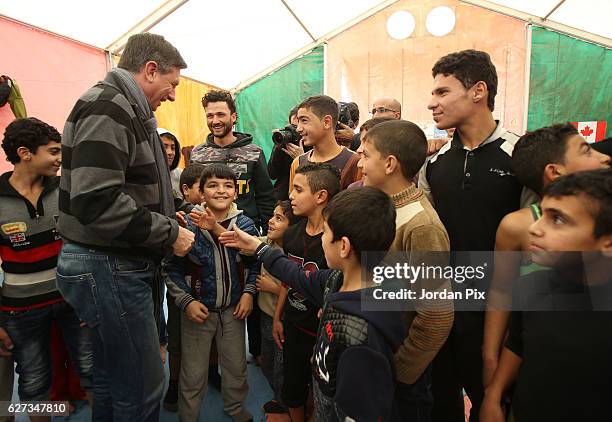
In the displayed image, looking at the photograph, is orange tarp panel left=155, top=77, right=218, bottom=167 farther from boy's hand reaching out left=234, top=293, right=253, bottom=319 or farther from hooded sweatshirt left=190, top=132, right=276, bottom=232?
boy's hand reaching out left=234, top=293, right=253, bottom=319

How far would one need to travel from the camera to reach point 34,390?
63.2 inches

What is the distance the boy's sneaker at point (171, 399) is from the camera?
75.7 inches

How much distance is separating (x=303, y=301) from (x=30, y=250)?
118 centimetres

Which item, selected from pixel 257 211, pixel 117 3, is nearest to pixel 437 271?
pixel 257 211

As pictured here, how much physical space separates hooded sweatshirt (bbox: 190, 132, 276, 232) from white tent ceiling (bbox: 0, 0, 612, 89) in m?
2.03

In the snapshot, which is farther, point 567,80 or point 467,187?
point 567,80

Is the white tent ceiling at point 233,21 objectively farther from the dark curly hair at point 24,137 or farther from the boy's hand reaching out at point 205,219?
the boy's hand reaching out at point 205,219

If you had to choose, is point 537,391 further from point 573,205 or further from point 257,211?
point 257,211

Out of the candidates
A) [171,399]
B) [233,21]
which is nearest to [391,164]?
[171,399]

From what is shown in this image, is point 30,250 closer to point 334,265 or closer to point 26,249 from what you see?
point 26,249

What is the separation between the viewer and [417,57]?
549cm

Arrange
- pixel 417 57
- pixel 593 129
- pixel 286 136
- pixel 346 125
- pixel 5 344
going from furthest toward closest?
pixel 417 57
pixel 593 129
pixel 346 125
pixel 286 136
pixel 5 344

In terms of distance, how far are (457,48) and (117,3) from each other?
4.38 m

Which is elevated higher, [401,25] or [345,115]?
[401,25]
